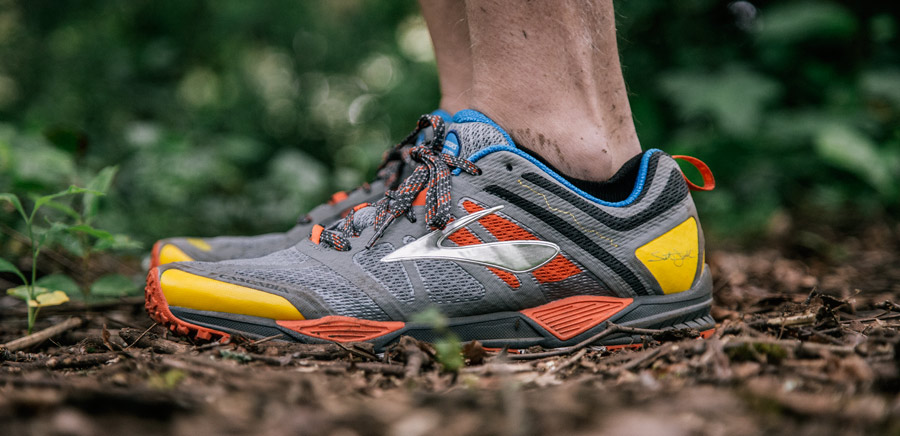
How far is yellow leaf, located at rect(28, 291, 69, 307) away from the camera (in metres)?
1.58

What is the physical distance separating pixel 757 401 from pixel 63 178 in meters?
2.78

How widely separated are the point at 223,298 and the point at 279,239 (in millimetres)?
727

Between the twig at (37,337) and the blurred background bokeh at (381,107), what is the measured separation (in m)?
1.09

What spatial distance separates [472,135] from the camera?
1587 mm

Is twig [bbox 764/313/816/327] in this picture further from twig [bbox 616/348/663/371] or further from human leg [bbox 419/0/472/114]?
human leg [bbox 419/0/472/114]

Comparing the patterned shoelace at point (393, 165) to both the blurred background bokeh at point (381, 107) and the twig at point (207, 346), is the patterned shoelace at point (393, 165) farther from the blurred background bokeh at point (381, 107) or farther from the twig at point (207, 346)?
the blurred background bokeh at point (381, 107)

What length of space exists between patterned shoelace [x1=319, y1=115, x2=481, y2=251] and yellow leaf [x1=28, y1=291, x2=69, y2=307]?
29.1 inches

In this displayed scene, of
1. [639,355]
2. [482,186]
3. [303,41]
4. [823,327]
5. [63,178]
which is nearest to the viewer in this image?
[639,355]

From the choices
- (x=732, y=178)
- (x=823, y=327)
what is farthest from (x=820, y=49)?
(x=823, y=327)

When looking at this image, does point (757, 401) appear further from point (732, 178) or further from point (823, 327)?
point (732, 178)

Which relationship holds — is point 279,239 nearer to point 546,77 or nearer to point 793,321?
point 546,77

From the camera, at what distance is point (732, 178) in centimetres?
447

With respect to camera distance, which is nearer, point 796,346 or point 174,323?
point 796,346

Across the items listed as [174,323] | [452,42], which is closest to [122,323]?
[174,323]
